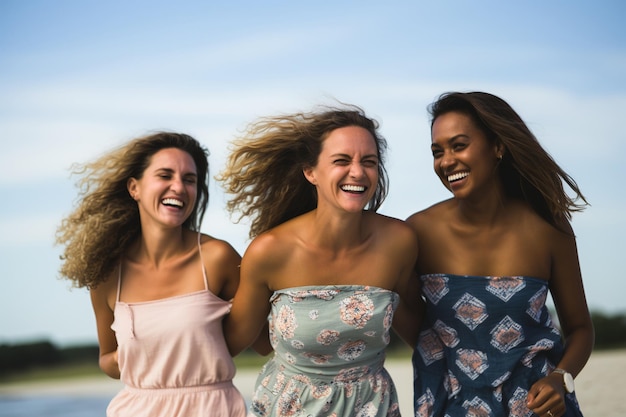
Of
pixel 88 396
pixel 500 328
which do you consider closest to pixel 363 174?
pixel 500 328

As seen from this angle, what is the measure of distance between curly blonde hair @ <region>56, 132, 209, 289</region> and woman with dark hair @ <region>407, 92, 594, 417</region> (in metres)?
1.10

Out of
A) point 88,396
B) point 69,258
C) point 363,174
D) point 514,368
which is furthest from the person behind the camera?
point 88,396

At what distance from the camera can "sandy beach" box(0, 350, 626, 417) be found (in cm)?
812

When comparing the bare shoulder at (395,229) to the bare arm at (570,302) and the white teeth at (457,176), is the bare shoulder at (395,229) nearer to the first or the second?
the white teeth at (457,176)

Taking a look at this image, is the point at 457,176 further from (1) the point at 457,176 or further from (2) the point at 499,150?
(2) the point at 499,150

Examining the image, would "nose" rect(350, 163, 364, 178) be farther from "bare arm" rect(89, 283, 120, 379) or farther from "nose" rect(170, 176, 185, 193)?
"bare arm" rect(89, 283, 120, 379)

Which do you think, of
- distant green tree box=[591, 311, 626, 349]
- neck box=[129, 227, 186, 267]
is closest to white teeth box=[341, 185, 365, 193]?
neck box=[129, 227, 186, 267]

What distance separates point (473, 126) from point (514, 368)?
1086mm

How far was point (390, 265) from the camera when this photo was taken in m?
3.47

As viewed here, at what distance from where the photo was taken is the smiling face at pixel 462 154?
3480 mm

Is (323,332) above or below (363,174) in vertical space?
below

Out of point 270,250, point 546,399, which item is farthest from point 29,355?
point 546,399

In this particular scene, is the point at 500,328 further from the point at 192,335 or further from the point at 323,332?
the point at 192,335

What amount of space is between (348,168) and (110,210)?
1.24 m
